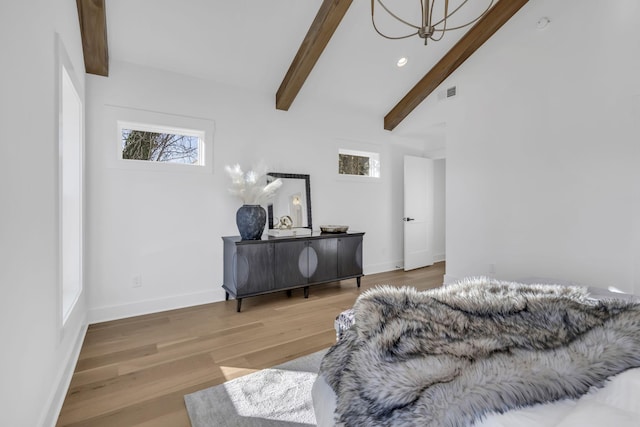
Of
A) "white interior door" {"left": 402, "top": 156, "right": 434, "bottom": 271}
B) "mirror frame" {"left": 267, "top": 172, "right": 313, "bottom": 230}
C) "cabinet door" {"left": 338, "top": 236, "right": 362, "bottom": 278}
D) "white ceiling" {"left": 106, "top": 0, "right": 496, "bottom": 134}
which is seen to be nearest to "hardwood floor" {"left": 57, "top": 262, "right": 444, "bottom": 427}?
"cabinet door" {"left": 338, "top": 236, "right": 362, "bottom": 278}

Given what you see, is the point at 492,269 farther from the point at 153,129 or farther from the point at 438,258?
the point at 153,129

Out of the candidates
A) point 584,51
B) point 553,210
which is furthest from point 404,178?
point 584,51

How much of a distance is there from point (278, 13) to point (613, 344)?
3.43 meters

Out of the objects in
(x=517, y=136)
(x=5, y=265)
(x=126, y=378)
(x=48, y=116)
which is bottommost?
(x=126, y=378)

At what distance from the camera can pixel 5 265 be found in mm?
1115

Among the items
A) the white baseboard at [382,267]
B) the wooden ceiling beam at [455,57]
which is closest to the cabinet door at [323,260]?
the white baseboard at [382,267]

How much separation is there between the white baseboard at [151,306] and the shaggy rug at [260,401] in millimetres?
1705

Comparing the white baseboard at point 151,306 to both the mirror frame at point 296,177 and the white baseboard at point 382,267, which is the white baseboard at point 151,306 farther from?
the white baseboard at point 382,267

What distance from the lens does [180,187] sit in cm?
341

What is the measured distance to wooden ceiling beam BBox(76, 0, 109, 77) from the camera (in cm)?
246

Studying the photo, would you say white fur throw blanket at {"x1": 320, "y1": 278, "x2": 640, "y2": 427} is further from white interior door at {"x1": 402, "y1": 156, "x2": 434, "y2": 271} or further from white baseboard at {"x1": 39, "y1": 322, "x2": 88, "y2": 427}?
white interior door at {"x1": 402, "y1": 156, "x2": 434, "y2": 271}

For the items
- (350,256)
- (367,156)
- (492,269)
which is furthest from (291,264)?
(492,269)

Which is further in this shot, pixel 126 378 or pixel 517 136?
pixel 517 136

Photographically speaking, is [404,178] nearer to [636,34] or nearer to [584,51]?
[584,51]
